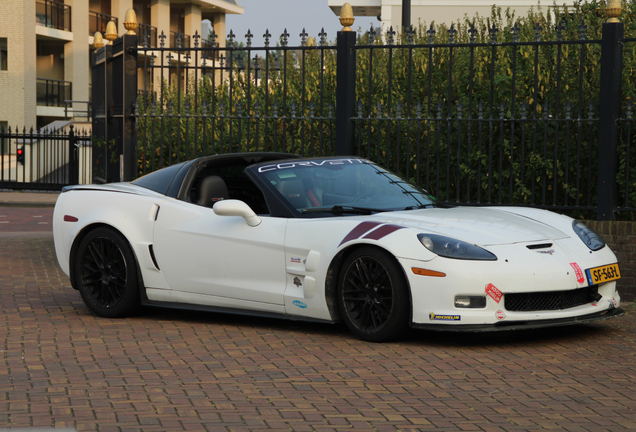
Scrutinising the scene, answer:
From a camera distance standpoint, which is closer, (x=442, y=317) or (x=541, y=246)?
(x=442, y=317)

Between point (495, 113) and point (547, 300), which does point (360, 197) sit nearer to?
point (547, 300)

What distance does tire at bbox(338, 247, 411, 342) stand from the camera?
19.5ft

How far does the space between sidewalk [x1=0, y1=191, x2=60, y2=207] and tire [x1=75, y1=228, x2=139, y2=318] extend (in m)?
15.1

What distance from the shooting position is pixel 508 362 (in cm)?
564

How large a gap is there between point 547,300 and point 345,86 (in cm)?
456

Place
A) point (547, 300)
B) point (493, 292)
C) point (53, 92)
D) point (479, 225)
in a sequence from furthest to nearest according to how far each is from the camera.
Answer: point (53, 92) < point (479, 225) < point (547, 300) < point (493, 292)

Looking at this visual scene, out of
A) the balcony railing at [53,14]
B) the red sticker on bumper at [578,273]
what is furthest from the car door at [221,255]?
the balcony railing at [53,14]

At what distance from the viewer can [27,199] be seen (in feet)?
76.8

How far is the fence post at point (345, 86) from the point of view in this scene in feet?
32.4

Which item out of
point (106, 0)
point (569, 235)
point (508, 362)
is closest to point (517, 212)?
point (569, 235)

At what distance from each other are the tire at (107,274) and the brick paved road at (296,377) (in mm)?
175

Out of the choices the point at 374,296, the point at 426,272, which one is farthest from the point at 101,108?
the point at 426,272

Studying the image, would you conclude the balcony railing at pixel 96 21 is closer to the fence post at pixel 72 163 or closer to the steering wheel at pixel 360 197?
the fence post at pixel 72 163

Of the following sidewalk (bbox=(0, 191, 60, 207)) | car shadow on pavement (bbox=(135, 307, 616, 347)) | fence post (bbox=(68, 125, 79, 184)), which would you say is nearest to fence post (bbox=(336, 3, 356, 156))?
car shadow on pavement (bbox=(135, 307, 616, 347))
